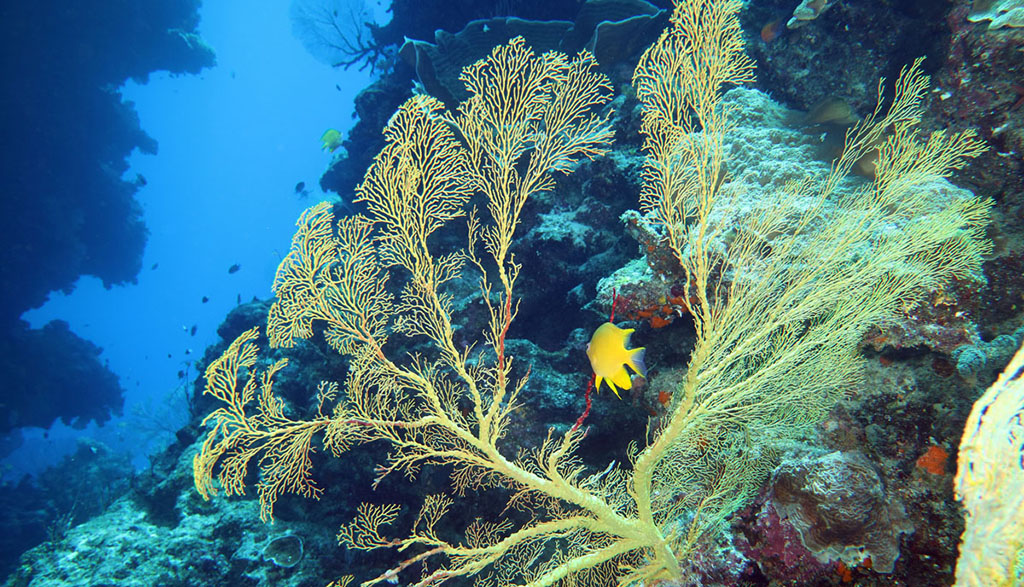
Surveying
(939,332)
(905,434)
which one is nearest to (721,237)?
(939,332)

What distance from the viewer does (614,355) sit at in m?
2.45

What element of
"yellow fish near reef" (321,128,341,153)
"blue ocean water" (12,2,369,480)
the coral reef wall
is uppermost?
"blue ocean water" (12,2,369,480)

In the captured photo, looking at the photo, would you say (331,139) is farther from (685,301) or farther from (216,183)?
(216,183)

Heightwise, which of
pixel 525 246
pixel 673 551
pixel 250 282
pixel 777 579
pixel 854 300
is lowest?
pixel 777 579

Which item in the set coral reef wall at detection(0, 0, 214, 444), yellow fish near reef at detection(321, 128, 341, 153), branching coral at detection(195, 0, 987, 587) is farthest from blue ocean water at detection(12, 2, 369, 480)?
branching coral at detection(195, 0, 987, 587)

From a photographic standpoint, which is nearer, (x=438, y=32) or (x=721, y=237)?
(x=721, y=237)

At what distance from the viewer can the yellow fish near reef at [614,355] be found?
2414mm

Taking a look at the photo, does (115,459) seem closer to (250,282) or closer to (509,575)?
(509,575)

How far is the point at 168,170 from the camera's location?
97250 millimetres

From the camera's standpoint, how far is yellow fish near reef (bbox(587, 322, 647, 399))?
2414 mm

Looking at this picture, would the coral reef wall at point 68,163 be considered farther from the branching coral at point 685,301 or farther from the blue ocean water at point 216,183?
the blue ocean water at point 216,183

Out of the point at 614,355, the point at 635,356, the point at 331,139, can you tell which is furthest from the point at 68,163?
the point at 635,356

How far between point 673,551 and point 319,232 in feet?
11.3

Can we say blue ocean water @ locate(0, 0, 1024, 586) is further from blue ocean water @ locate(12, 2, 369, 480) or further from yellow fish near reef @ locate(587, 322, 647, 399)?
blue ocean water @ locate(12, 2, 369, 480)
